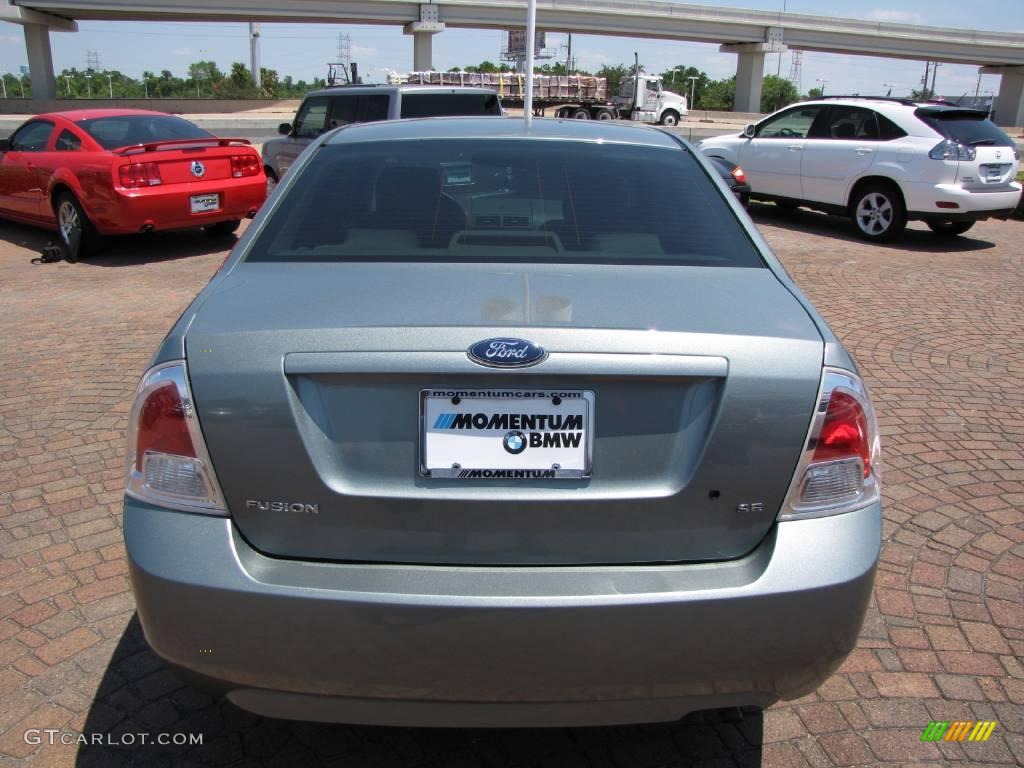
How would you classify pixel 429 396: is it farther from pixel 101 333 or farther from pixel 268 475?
pixel 101 333

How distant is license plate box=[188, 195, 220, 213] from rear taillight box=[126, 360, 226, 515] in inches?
316

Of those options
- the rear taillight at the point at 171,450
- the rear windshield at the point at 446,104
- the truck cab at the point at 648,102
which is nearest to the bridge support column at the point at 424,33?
the truck cab at the point at 648,102

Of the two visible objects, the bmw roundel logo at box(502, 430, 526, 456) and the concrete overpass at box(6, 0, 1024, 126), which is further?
the concrete overpass at box(6, 0, 1024, 126)

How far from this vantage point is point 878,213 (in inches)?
449

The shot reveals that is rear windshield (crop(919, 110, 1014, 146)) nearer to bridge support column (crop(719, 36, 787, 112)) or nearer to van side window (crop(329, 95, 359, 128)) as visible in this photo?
van side window (crop(329, 95, 359, 128))

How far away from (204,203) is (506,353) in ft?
28.1

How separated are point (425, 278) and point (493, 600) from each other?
0.92m

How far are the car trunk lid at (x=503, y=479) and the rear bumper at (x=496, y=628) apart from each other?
7cm

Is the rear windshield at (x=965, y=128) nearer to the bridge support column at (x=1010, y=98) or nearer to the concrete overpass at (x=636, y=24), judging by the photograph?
the concrete overpass at (x=636, y=24)

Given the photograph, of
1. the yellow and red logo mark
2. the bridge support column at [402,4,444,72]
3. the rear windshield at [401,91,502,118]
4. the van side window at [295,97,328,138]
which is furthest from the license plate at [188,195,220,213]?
the bridge support column at [402,4,444,72]

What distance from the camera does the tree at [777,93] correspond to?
85850 mm

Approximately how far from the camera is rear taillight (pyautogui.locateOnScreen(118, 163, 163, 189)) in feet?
29.9

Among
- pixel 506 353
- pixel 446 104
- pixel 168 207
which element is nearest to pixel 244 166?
pixel 168 207

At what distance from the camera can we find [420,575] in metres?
1.99
